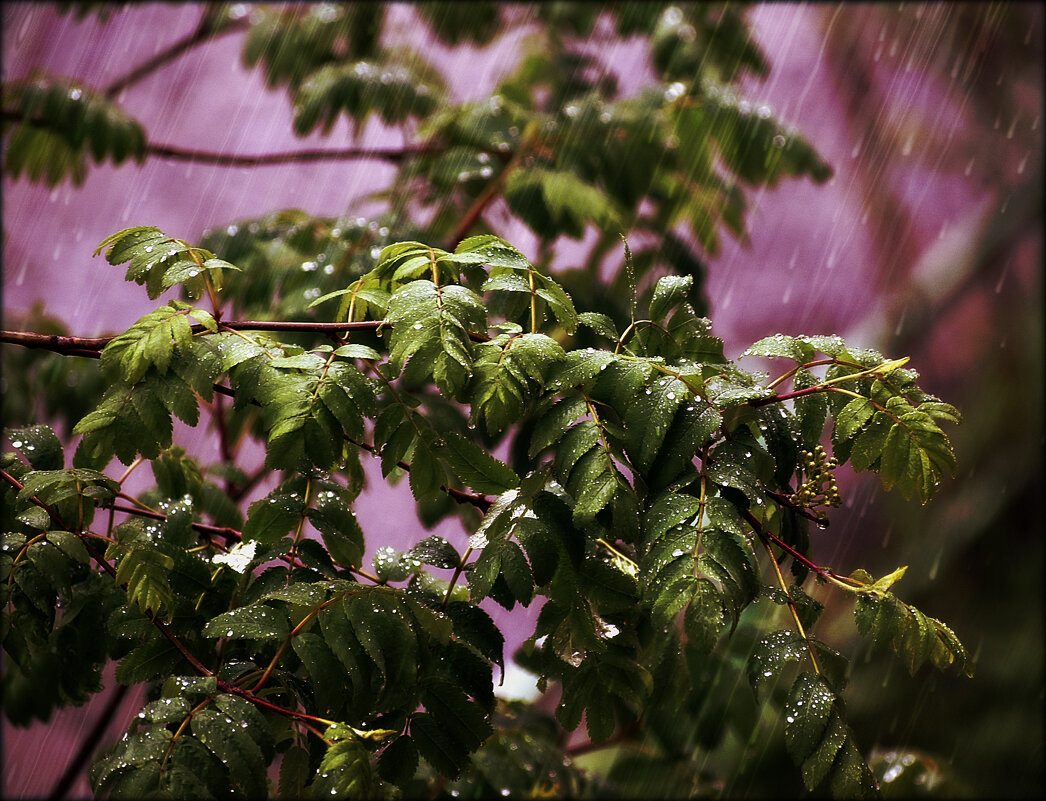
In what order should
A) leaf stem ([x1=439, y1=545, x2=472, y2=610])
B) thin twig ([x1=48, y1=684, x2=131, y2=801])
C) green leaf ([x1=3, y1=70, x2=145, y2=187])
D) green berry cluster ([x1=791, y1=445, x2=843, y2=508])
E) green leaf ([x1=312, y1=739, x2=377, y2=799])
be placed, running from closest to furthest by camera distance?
green leaf ([x1=312, y1=739, x2=377, y2=799]) → green berry cluster ([x1=791, y1=445, x2=843, y2=508]) → leaf stem ([x1=439, y1=545, x2=472, y2=610]) → thin twig ([x1=48, y1=684, x2=131, y2=801]) → green leaf ([x1=3, y1=70, x2=145, y2=187])

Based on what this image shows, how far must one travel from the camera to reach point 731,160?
1.69m

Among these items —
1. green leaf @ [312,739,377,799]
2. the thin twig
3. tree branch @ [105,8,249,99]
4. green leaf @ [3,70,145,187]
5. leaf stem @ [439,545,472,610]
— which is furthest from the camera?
tree branch @ [105,8,249,99]

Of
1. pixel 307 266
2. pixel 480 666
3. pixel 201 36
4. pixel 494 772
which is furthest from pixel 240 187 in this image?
pixel 480 666

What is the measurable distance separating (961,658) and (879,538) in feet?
10.7

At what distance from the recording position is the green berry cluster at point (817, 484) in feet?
2.25

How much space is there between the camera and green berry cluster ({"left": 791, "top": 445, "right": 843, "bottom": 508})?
27.0 inches

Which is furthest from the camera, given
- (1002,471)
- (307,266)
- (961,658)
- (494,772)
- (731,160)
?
(1002,471)

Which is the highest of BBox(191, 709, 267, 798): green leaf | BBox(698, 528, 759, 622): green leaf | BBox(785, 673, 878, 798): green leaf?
BBox(698, 528, 759, 622): green leaf

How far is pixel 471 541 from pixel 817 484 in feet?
0.93

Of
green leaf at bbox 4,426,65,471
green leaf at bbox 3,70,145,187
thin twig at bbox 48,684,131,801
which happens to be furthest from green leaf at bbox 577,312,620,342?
green leaf at bbox 3,70,145,187

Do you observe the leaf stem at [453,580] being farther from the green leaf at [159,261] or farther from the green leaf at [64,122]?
the green leaf at [64,122]

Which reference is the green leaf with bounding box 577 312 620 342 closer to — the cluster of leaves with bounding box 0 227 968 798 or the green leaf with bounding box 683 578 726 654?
the cluster of leaves with bounding box 0 227 968 798

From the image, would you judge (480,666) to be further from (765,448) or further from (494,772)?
(494,772)

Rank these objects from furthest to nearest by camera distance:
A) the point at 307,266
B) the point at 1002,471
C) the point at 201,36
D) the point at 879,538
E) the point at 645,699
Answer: the point at 879,538, the point at 1002,471, the point at 201,36, the point at 307,266, the point at 645,699
